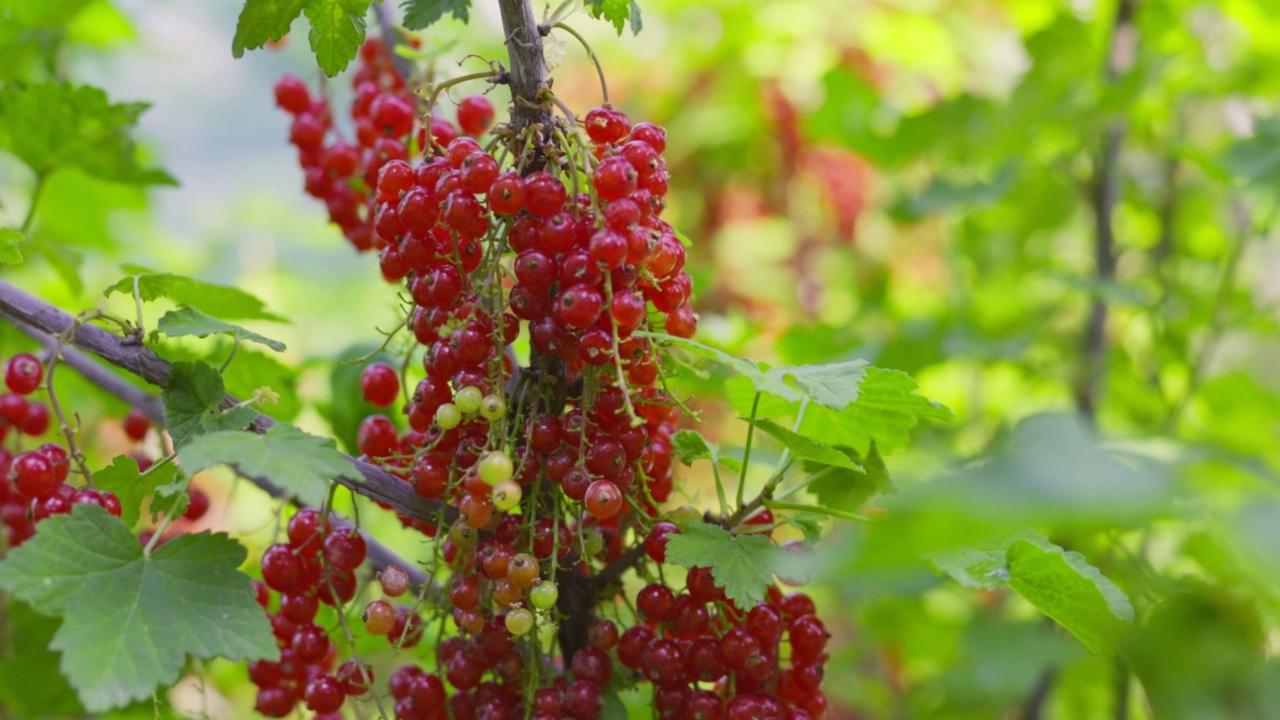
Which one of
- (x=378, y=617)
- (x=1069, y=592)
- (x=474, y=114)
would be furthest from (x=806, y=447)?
(x=474, y=114)

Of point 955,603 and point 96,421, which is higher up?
point 96,421

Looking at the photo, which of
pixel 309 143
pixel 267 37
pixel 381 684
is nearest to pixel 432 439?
pixel 267 37

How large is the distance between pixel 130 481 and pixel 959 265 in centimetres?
139

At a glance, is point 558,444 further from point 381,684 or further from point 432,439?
point 381,684

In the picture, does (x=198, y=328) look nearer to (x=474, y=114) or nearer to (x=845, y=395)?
(x=474, y=114)

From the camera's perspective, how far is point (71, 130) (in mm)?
890

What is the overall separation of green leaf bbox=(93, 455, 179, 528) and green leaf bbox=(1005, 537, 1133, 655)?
0.52 m

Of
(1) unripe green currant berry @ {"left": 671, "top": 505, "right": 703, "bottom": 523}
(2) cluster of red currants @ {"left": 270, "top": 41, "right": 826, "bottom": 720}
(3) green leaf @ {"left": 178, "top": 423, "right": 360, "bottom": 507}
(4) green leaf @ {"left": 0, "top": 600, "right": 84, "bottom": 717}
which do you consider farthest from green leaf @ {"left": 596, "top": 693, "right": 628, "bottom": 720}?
(4) green leaf @ {"left": 0, "top": 600, "right": 84, "bottom": 717}

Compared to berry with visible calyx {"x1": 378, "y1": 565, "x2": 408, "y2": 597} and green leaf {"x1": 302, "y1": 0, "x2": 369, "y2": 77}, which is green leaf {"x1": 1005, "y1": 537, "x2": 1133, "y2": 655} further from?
green leaf {"x1": 302, "y1": 0, "x2": 369, "y2": 77}

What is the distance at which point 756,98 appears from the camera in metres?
2.15

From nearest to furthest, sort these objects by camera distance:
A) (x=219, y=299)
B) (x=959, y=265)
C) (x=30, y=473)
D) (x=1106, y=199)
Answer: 1. (x=30, y=473)
2. (x=219, y=299)
3. (x=1106, y=199)
4. (x=959, y=265)

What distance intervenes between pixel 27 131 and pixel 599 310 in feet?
2.18

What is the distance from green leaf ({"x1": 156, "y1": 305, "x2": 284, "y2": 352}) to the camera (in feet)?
1.90

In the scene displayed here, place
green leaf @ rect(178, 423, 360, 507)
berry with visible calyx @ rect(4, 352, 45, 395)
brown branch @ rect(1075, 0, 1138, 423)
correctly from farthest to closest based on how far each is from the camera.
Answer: brown branch @ rect(1075, 0, 1138, 423)
berry with visible calyx @ rect(4, 352, 45, 395)
green leaf @ rect(178, 423, 360, 507)
